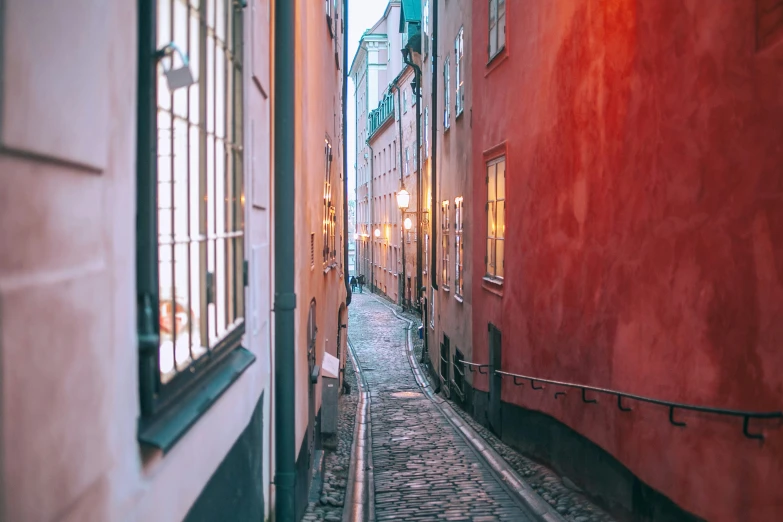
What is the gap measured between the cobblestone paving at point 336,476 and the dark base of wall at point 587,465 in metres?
2.17

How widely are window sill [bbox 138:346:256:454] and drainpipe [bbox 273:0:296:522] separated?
Answer: 1.34m

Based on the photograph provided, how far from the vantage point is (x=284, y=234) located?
18.3ft

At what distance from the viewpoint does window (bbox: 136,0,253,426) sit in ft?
8.03

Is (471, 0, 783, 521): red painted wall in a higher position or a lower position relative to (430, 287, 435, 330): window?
higher

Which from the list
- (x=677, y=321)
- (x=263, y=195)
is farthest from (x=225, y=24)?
(x=677, y=321)

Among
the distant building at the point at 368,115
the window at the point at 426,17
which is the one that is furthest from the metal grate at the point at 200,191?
the distant building at the point at 368,115

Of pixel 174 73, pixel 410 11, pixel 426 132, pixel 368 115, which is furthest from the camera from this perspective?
pixel 368 115

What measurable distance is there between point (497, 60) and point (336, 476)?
5.91 meters

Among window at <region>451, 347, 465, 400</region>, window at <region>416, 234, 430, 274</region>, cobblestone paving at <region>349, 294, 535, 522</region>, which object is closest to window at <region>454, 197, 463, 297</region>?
window at <region>451, 347, 465, 400</region>

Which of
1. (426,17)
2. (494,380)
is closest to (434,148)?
(426,17)

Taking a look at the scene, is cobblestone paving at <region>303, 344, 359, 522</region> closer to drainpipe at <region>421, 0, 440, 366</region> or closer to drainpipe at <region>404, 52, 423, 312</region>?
drainpipe at <region>421, 0, 440, 366</region>

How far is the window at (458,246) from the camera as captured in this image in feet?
47.5

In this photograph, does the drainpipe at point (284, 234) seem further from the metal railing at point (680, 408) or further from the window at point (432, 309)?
the window at point (432, 309)

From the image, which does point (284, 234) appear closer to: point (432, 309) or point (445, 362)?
point (445, 362)
